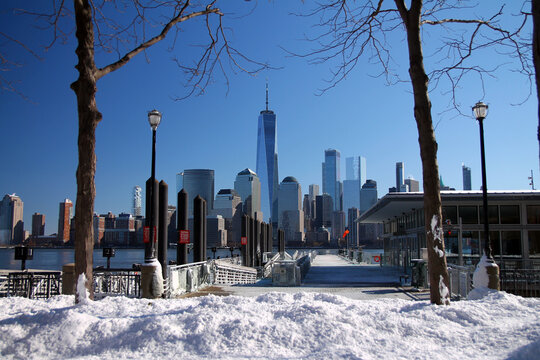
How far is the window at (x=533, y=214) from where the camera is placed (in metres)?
27.0

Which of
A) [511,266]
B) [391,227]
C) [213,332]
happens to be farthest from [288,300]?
[391,227]

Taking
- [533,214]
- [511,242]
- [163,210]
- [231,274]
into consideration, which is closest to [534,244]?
[511,242]

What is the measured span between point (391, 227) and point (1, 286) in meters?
34.6

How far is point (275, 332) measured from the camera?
7.46 metres

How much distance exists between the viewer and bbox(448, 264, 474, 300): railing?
14.7m

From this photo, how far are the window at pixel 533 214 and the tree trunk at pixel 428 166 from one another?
66.8 ft

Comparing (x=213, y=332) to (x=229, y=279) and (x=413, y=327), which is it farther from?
(x=229, y=279)

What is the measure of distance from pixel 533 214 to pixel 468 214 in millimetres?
3603

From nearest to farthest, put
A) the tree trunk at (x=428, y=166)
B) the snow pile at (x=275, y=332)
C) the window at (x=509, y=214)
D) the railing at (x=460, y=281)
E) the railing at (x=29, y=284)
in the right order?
the snow pile at (x=275, y=332) → the tree trunk at (x=428, y=166) → the railing at (x=460, y=281) → the railing at (x=29, y=284) → the window at (x=509, y=214)

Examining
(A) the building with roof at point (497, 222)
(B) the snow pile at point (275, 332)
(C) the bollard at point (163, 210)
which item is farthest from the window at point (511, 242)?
(B) the snow pile at point (275, 332)

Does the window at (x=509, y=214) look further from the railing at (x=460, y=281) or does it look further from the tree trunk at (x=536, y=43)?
the tree trunk at (x=536, y=43)

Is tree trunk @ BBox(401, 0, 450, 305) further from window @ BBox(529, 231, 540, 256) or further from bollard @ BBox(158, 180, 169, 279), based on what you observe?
window @ BBox(529, 231, 540, 256)

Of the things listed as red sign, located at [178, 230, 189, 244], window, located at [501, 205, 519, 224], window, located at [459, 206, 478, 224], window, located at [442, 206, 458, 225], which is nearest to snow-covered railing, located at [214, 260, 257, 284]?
red sign, located at [178, 230, 189, 244]

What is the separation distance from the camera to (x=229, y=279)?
1059 inches
